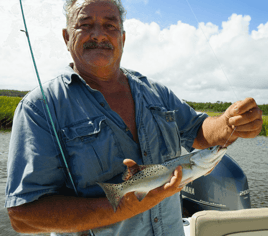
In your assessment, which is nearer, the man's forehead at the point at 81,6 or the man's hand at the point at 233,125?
the man's hand at the point at 233,125

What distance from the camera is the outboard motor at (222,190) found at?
15.1 ft

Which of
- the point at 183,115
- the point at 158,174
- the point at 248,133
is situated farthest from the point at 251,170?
the point at 158,174

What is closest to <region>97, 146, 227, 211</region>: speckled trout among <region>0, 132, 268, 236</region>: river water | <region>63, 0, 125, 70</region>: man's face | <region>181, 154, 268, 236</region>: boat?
<region>63, 0, 125, 70</region>: man's face

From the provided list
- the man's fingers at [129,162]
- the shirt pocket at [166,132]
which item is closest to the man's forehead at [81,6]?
the shirt pocket at [166,132]

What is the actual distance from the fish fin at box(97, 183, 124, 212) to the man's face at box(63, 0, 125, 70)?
3.68ft

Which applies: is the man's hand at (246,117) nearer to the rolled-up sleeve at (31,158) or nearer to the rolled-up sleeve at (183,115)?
the rolled-up sleeve at (183,115)

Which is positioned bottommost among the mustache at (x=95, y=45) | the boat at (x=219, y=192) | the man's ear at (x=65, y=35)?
the boat at (x=219, y=192)

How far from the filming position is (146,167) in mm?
1889

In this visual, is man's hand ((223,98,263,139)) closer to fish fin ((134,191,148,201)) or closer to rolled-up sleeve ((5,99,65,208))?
fish fin ((134,191,148,201))

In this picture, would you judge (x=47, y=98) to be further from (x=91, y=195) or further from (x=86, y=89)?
(x=91, y=195)

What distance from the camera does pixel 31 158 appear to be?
64.3 inches

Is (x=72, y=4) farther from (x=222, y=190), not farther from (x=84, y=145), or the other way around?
(x=222, y=190)

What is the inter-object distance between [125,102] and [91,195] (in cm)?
96

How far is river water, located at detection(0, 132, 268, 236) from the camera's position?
7400 mm
